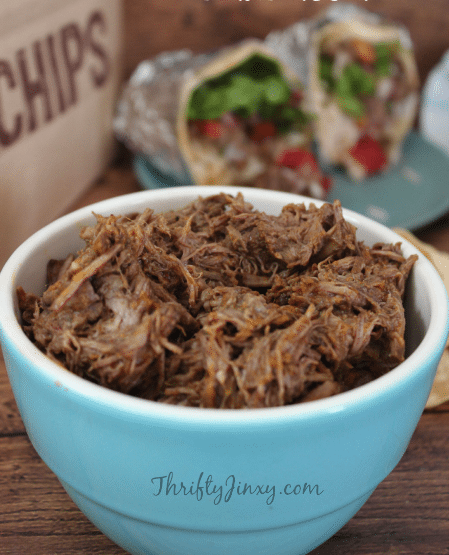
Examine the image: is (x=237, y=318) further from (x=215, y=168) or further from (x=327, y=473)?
(x=215, y=168)

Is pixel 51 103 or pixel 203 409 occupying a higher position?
pixel 203 409

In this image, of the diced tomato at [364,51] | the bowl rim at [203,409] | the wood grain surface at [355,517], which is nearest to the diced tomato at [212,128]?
the diced tomato at [364,51]

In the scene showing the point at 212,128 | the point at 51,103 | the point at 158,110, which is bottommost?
the point at 212,128

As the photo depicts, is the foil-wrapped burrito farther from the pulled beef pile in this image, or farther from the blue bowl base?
the blue bowl base

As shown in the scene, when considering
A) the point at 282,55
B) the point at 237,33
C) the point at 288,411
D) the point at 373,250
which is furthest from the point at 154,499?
the point at 237,33

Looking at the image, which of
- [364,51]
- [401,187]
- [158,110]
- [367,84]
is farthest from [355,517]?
[364,51]

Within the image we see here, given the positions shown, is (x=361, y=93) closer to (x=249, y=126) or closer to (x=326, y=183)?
(x=249, y=126)
